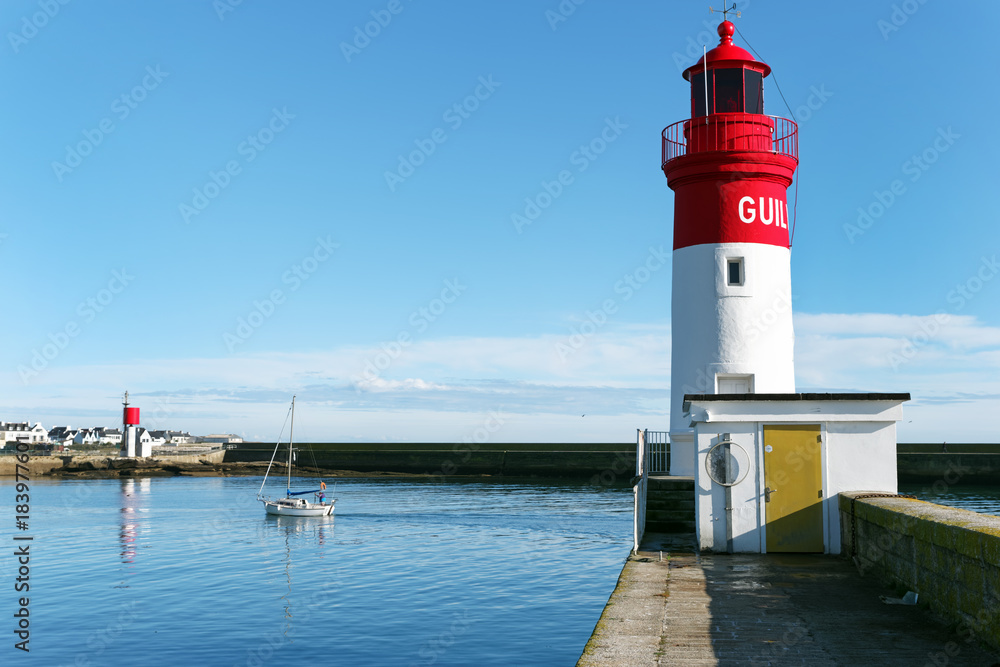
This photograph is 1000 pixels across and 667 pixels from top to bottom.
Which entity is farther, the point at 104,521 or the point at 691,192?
the point at 104,521

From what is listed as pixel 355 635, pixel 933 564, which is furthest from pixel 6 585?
pixel 933 564

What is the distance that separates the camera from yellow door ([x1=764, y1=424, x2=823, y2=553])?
1546 cm

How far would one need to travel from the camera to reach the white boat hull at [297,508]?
1866 inches

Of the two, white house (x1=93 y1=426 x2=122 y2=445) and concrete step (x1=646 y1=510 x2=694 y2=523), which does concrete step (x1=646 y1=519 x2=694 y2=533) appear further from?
white house (x1=93 y1=426 x2=122 y2=445)

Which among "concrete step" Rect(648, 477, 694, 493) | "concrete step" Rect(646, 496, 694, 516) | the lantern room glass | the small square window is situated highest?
the lantern room glass

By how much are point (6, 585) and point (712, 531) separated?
22.8 metres

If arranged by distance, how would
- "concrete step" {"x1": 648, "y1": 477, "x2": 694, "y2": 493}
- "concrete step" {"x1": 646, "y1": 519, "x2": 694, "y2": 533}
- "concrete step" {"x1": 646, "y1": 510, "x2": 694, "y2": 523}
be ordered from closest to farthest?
"concrete step" {"x1": 646, "y1": 519, "x2": 694, "y2": 533}
"concrete step" {"x1": 646, "y1": 510, "x2": 694, "y2": 523}
"concrete step" {"x1": 648, "y1": 477, "x2": 694, "y2": 493}

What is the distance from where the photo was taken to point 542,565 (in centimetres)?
2872

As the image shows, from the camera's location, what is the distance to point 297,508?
48.1 metres

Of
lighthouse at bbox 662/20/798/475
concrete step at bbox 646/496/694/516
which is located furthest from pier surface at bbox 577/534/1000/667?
lighthouse at bbox 662/20/798/475

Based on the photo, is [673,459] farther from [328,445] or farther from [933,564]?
[328,445]

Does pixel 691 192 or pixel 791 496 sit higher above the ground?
pixel 691 192

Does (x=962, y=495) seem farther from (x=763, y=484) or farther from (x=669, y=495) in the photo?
(x=763, y=484)

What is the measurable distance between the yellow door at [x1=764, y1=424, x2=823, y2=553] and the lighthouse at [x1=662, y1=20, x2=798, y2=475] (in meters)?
5.41
